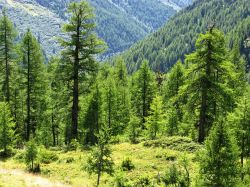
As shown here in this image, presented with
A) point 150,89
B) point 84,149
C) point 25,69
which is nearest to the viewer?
point 84,149

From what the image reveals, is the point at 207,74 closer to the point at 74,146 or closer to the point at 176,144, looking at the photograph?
the point at 176,144

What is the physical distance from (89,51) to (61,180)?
43.5 feet

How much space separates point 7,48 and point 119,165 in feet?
76.4

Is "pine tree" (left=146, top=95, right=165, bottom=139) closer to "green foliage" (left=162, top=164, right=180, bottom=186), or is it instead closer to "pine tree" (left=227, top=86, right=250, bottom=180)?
"pine tree" (left=227, top=86, right=250, bottom=180)

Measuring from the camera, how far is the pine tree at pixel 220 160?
18969 millimetres

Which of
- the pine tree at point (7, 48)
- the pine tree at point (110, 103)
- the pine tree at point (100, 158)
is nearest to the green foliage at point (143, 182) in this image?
the pine tree at point (100, 158)

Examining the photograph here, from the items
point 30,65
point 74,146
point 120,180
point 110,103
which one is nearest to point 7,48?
point 30,65

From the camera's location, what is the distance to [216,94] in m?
30.3

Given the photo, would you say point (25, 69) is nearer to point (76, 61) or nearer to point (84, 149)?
point (76, 61)

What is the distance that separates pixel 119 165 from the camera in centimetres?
2383

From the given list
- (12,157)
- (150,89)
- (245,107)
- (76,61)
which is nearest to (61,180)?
(12,157)

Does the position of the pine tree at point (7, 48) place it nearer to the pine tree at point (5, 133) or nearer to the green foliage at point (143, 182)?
the pine tree at point (5, 133)

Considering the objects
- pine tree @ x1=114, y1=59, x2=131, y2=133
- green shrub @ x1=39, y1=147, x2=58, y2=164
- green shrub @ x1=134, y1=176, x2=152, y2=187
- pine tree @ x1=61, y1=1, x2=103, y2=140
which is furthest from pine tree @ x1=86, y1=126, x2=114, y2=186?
pine tree @ x1=114, y1=59, x2=131, y2=133

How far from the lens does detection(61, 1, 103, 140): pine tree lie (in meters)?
29.9
